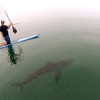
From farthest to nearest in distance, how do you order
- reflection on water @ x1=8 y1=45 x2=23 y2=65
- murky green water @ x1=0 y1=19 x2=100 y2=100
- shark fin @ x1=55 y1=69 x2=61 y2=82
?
1. reflection on water @ x1=8 y1=45 x2=23 y2=65
2. shark fin @ x1=55 y1=69 x2=61 y2=82
3. murky green water @ x1=0 y1=19 x2=100 y2=100

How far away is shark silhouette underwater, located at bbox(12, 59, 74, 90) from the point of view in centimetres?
920

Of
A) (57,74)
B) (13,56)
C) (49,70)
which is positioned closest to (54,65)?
(49,70)

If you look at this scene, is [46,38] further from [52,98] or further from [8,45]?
[52,98]

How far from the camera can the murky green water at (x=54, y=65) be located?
819 centimetres

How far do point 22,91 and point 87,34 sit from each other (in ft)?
37.4

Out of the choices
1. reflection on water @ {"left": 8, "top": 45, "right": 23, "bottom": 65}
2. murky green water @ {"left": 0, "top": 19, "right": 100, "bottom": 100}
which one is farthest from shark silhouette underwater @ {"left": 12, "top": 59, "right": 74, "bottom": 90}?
reflection on water @ {"left": 8, "top": 45, "right": 23, "bottom": 65}

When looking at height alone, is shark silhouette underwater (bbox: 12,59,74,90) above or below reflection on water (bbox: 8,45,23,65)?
below

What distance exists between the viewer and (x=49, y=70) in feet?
33.2

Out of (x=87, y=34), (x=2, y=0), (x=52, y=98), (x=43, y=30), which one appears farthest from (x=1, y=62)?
(x=2, y=0)

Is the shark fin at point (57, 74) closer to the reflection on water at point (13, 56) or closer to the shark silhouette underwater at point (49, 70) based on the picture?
the shark silhouette underwater at point (49, 70)

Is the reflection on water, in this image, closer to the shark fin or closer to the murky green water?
the murky green water

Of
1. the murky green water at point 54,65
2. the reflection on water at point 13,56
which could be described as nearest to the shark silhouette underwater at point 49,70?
the murky green water at point 54,65

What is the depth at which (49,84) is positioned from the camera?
878 centimetres

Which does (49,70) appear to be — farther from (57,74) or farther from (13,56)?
(13,56)
